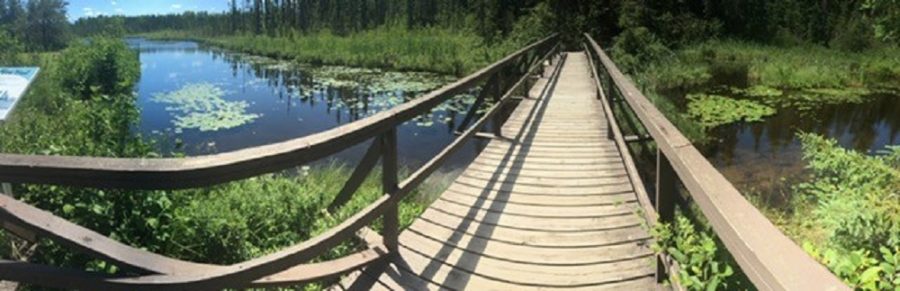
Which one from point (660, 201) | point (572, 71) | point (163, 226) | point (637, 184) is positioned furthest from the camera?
point (572, 71)

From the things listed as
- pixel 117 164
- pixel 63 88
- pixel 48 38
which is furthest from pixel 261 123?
pixel 48 38

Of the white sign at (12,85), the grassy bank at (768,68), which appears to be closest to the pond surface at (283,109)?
the white sign at (12,85)

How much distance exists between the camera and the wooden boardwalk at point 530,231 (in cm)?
332

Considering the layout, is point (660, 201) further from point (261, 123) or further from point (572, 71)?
point (261, 123)

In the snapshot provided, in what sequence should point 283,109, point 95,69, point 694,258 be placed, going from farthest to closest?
point 283,109, point 95,69, point 694,258

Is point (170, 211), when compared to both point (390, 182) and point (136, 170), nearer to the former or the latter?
point (390, 182)

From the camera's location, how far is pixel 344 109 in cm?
1925

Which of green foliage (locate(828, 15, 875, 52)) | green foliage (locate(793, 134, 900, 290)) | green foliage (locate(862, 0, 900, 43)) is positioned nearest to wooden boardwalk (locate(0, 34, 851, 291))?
green foliage (locate(793, 134, 900, 290))

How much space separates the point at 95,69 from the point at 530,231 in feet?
56.0

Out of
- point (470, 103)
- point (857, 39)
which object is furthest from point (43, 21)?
point (857, 39)

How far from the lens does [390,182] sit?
133 inches

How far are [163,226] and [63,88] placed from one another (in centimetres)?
1434

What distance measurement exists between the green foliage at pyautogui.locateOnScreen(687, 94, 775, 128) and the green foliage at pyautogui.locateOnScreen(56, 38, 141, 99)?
15.4m

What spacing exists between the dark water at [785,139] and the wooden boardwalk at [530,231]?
4.31m
